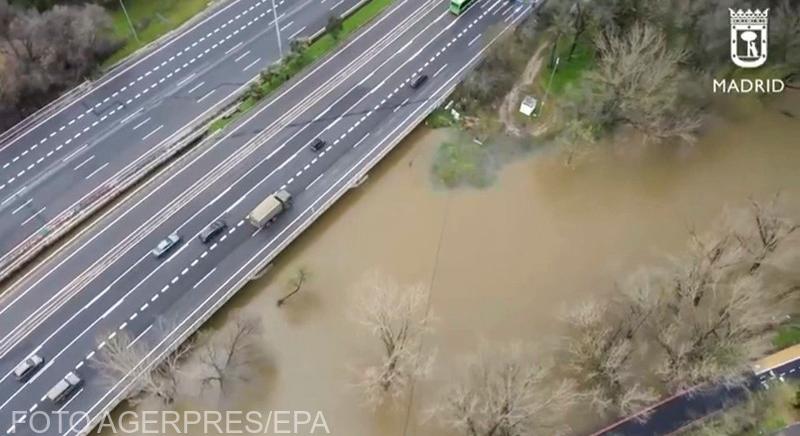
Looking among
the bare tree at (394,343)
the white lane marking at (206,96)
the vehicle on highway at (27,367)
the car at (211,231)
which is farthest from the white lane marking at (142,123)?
the bare tree at (394,343)

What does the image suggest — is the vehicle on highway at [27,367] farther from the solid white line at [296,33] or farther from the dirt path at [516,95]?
the dirt path at [516,95]

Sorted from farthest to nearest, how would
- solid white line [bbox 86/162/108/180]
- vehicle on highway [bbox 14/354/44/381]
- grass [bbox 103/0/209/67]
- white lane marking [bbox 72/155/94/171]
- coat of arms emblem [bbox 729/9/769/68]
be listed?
grass [bbox 103/0/209/67], coat of arms emblem [bbox 729/9/769/68], white lane marking [bbox 72/155/94/171], solid white line [bbox 86/162/108/180], vehicle on highway [bbox 14/354/44/381]

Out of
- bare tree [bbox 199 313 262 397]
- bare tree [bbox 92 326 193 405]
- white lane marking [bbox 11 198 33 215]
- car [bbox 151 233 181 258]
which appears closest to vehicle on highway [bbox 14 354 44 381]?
bare tree [bbox 92 326 193 405]

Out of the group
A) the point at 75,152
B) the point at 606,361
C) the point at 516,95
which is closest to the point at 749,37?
the point at 516,95

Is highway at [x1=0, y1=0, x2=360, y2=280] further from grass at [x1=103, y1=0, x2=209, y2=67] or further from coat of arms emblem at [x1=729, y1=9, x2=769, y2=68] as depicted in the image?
coat of arms emblem at [x1=729, y1=9, x2=769, y2=68]

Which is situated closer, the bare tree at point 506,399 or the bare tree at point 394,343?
the bare tree at point 506,399

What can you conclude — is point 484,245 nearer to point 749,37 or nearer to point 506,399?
point 506,399
